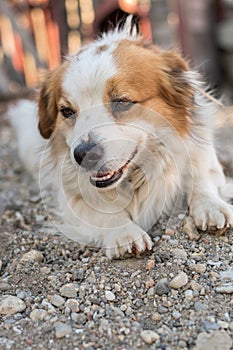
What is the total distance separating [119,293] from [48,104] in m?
1.35

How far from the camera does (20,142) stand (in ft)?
14.9

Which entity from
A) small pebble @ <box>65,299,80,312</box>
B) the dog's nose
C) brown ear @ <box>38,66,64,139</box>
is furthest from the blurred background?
small pebble @ <box>65,299,80,312</box>

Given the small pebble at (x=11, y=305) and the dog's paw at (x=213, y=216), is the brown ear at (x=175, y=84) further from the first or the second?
the small pebble at (x=11, y=305)

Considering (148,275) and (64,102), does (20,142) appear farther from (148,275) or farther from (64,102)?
(148,275)

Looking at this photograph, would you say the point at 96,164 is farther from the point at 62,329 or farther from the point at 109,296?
the point at 62,329

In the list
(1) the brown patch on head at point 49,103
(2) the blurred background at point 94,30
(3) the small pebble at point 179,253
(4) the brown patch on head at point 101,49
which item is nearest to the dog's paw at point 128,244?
(3) the small pebble at point 179,253

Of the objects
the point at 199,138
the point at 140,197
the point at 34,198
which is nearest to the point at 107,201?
the point at 140,197

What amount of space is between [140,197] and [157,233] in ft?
0.84

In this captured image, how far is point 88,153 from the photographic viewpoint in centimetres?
245

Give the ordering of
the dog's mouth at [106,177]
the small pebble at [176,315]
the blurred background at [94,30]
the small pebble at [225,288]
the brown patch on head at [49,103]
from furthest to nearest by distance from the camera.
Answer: the blurred background at [94,30]
the brown patch on head at [49,103]
the dog's mouth at [106,177]
the small pebble at [225,288]
the small pebble at [176,315]

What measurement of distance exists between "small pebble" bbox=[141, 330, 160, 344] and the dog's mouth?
826 millimetres

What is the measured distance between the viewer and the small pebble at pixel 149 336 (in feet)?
6.55

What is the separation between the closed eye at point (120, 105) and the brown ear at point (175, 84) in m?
0.30

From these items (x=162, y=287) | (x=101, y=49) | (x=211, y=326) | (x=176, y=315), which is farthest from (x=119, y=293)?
(x=101, y=49)
